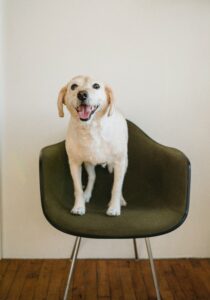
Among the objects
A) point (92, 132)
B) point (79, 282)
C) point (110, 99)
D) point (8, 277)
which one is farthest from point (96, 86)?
point (8, 277)

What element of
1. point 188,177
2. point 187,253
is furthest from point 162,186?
point 187,253

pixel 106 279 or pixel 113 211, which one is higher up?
pixel 113 211

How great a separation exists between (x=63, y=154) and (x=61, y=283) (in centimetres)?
71

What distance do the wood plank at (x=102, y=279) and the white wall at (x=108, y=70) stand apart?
486 millimetres

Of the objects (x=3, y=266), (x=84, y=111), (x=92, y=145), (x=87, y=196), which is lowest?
(x=3, y=266)

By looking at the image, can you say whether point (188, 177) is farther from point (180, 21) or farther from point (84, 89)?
point (180, 21)

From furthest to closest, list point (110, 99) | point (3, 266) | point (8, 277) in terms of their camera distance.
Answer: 1. point (3, 266)
2. point (8, 277)
3. point (110, 99)

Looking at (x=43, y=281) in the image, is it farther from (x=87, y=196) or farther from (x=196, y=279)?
(x=196, y=279)

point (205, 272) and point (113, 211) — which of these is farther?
point (205, 272)

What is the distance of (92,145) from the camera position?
1.65 m

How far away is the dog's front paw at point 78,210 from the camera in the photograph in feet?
5.30

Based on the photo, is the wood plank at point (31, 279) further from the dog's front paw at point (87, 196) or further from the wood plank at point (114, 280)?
the dog's front paw at point (87, 196)

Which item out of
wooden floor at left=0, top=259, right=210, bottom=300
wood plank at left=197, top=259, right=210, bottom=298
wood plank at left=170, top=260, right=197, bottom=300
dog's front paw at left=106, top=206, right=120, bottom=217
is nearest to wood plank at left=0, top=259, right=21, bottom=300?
wooden floor at left=0, top=259, right=210, bottom=300

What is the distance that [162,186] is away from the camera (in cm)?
177
